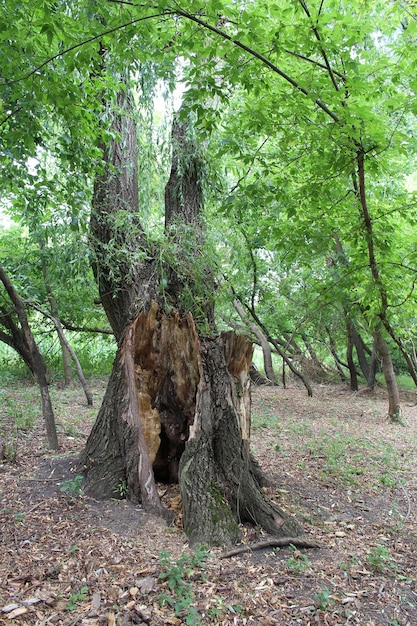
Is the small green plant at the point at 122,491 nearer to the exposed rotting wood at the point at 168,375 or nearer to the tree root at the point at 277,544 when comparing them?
the exposed rotting wood at the point at 168,375

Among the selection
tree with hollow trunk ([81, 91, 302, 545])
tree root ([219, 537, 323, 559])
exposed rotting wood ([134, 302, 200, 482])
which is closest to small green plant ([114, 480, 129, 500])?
tree with hollow trunk ([81, 91, 302, 545])

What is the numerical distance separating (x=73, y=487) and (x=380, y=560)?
7.43 feet

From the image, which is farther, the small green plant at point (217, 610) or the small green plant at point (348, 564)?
the small green plant at point (348, 564)

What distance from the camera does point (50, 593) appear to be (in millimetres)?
2428

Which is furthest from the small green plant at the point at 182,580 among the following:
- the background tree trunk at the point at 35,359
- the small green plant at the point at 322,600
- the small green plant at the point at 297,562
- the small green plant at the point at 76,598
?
the background tree trunk at the point at 35,359

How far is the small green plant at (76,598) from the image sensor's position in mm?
A: 2322

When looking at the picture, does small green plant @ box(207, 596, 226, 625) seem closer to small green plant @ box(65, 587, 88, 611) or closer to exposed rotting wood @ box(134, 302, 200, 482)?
small green plant @ box(65, 587, 88, 611)

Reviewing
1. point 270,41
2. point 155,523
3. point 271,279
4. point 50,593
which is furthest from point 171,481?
point 271,279

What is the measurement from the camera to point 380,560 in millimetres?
3098

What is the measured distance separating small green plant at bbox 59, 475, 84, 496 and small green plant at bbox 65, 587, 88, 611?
1.07 meters

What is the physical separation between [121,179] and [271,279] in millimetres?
6752

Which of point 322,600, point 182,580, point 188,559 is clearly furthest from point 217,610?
point 322,600

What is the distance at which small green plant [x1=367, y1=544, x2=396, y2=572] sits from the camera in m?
3.05

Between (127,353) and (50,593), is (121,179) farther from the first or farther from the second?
(50,593)
